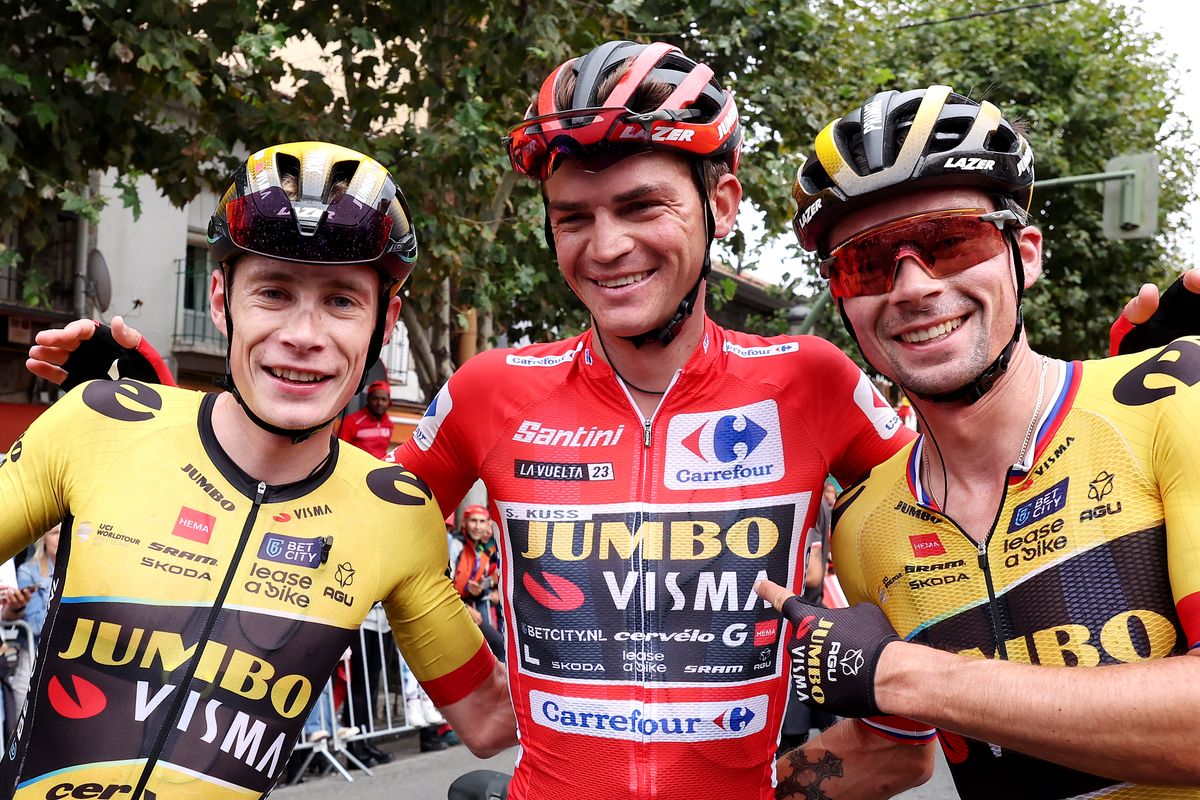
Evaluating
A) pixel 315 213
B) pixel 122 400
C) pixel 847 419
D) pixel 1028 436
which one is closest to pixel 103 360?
pixel 122 400

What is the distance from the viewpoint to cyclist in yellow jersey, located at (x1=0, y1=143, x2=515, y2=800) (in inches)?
110

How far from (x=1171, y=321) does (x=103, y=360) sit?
3112 mm

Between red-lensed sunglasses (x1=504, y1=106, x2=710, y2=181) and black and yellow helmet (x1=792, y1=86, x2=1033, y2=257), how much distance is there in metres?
0.36

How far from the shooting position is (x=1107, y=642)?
7.98ft

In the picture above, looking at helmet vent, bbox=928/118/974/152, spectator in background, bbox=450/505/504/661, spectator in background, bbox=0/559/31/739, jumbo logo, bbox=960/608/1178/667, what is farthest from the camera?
spectator in background, bbox=450/505/504/661

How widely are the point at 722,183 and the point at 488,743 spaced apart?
186cm

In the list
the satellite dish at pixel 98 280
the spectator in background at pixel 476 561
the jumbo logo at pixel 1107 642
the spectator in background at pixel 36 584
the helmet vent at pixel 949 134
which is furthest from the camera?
the satellite dish at pixel 98 280

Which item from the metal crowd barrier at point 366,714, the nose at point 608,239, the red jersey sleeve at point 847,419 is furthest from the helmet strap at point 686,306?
the metal crowd barrier at point 366,714

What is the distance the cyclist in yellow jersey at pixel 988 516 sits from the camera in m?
2.25

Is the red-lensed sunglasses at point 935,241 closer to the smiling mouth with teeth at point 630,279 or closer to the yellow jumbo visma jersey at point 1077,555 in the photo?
the yellow jumbo visma jersey at point 1077,555

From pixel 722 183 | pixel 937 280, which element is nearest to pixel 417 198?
pixel 722 183

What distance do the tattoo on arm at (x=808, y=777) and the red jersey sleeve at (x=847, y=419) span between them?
2.74 ft

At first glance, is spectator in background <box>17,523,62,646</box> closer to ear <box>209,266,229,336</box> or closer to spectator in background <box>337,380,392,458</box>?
spectator in background <box>337,380,392,458</box>

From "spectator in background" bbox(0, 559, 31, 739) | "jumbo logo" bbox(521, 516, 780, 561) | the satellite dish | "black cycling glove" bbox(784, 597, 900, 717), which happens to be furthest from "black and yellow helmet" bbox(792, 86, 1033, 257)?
the satellite dish
